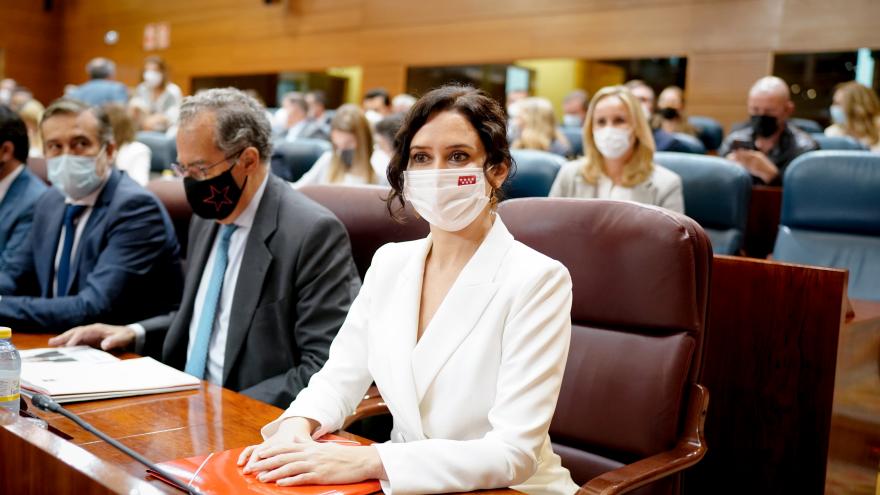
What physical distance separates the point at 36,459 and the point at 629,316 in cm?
107

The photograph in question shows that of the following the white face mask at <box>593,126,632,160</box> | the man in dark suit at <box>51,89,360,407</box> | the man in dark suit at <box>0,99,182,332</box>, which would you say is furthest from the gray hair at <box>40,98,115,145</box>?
the white face mask at <box>593,126,632,160</box>

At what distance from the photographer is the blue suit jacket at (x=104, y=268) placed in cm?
209

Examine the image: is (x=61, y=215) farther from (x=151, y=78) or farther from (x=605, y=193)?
(x=151, y=78)

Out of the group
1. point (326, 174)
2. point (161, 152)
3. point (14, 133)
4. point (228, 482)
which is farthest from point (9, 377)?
point (161, 152)

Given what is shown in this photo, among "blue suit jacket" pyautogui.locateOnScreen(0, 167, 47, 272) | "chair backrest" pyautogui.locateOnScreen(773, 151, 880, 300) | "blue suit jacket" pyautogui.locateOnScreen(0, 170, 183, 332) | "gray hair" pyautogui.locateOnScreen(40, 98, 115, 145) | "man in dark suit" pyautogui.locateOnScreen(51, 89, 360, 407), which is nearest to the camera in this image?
"man in dark suit" pyautogui.locateOnScreen(51, 89, 360, 407)

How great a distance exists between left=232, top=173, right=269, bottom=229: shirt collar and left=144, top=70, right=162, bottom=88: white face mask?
707cm

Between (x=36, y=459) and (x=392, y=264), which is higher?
(x=392, y=264)

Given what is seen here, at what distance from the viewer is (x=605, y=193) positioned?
10.8 ft

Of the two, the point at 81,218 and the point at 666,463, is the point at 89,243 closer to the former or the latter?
the point at 81,218

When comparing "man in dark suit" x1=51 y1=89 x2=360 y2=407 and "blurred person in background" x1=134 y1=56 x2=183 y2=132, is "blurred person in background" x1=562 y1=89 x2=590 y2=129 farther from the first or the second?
"man in dark suit" x1=51 y1=89 x2=360 y2=407

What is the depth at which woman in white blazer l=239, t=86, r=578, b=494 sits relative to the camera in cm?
111

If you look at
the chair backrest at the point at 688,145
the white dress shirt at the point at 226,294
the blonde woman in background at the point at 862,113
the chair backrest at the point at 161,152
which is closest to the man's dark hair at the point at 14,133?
the white dress shirt at the point at 226,294

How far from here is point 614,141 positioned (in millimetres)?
3268

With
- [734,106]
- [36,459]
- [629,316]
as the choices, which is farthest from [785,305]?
[734,106]
